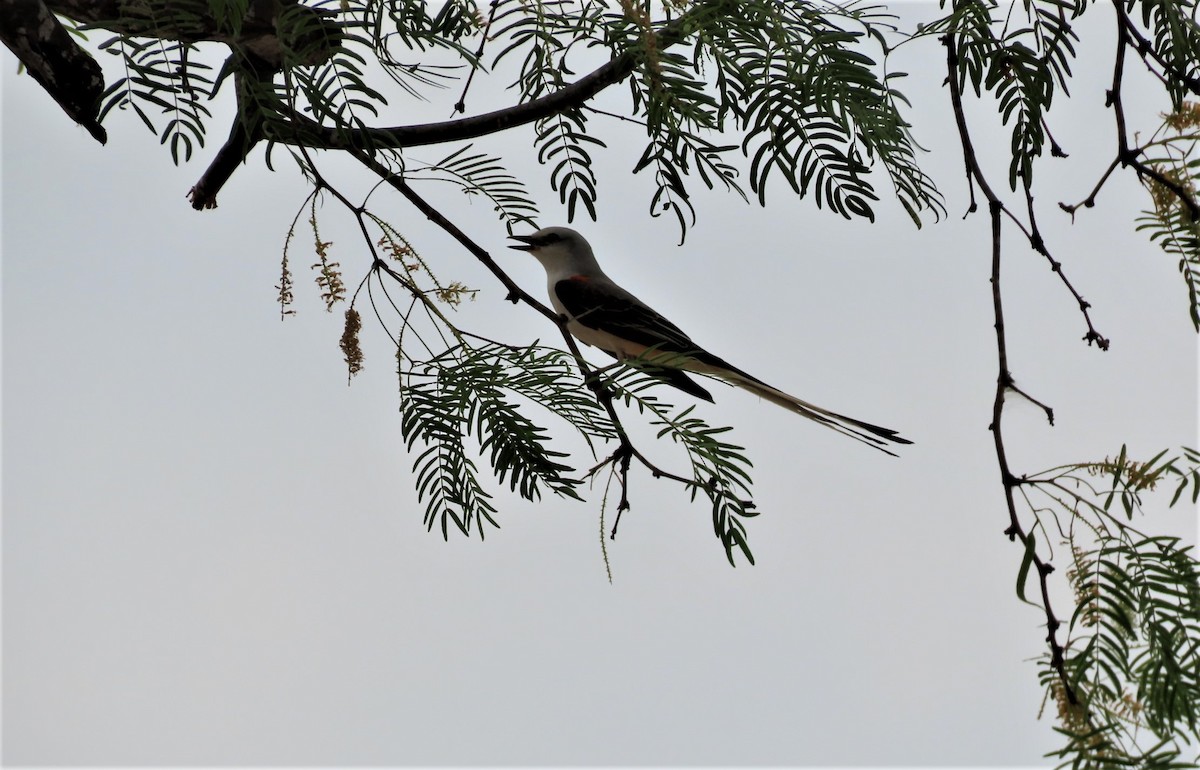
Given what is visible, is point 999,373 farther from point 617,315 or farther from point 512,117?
point 617,315

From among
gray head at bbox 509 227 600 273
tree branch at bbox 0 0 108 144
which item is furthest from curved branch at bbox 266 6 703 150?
gray head at bbox 509 227 600 273

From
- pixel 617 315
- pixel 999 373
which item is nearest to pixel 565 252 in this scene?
pixel 617 315

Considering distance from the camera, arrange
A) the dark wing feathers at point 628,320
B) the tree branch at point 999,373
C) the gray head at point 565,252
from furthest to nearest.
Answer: the gray head at point 565,252
the dark wing feathers at point 628,320
the tree branch at point 999,373

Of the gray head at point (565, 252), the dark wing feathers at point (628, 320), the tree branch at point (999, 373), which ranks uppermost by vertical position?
the gray head at point (565, 252)

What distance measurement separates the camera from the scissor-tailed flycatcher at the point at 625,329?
116cm

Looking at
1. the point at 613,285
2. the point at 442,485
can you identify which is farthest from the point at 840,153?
the point at 613,285

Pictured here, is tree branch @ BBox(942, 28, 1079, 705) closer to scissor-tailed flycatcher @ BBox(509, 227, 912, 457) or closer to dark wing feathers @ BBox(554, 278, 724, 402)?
scissor-tailed flycatcher @ BBox(509, 227, 912, 457)

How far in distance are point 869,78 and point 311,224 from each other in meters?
0.57

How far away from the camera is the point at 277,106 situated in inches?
37.3

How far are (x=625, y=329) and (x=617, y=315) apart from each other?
107 mm

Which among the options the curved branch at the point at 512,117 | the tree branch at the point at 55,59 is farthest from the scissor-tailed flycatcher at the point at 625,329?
the tree branch at the point at 55,59

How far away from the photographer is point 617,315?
1.88 metres

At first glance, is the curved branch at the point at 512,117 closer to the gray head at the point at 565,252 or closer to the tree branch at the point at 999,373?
the tree branch at the point at 999,373

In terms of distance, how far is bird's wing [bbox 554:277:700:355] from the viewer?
68.5 inches
